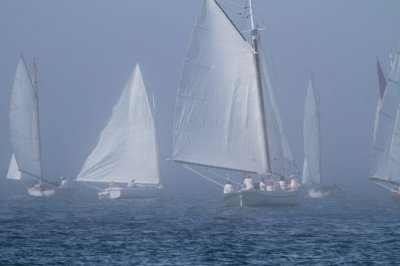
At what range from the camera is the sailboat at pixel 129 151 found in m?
94.6

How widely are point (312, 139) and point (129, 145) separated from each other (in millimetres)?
25594

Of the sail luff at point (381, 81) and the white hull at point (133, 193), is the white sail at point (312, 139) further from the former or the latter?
the white hull at point (133, 193)

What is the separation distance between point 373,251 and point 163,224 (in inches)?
795

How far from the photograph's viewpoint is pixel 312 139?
360 ft

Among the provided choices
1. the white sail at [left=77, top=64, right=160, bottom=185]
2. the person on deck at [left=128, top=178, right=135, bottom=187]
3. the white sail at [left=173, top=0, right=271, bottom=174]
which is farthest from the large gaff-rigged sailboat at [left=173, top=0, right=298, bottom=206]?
the person on deck at [left=128, top=178, right=135, bottom=187]

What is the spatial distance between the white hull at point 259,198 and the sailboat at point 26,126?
3902cm

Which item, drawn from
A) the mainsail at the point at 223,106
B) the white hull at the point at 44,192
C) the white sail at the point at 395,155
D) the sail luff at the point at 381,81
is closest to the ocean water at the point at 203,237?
the white sail at the point at 395,155

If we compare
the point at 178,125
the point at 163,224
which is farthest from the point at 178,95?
the point at 163,224

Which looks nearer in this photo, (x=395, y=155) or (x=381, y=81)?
(x=395, y=155)

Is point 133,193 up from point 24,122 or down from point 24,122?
down

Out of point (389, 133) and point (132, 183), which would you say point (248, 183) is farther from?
point (132, 183)

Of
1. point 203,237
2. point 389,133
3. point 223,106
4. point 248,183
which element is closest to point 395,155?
point 389,133

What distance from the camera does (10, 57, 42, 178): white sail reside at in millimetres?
104625

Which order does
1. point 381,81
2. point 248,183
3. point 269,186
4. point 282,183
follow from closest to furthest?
point 248,183 → point 269,186 → point 282,183 → point 381,81
